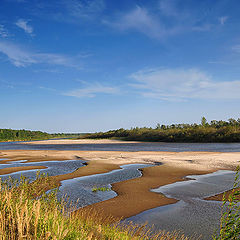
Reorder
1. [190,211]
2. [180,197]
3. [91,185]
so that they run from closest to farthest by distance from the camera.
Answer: [190,211]
[180,197]
[91,185]

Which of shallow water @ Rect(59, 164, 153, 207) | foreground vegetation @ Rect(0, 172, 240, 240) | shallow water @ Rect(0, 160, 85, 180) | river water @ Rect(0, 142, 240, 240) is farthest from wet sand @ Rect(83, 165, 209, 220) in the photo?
shallow water @ Rect(0, 160, 85, 180)

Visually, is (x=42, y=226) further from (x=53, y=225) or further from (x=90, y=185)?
(x=90, y=185)

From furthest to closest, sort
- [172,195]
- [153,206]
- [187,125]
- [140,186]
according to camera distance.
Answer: [187,125] < [140,186] < [172,195] < [153,206]

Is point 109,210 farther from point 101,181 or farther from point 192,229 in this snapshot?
point 101,181

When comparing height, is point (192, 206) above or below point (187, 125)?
below

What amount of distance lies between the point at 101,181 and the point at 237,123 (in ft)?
171

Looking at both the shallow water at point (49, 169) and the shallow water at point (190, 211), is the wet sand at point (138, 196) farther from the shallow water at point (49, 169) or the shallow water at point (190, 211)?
the shallow water at point (49, 169)

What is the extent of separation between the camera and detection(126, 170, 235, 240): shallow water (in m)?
6.43

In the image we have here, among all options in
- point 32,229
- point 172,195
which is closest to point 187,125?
point 172,195

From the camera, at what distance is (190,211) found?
762cm

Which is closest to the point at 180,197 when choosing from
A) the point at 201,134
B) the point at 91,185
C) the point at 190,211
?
the point at 190,211

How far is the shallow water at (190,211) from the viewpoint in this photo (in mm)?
6430

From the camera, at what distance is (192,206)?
809 cm

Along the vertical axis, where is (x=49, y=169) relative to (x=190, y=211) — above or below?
above
